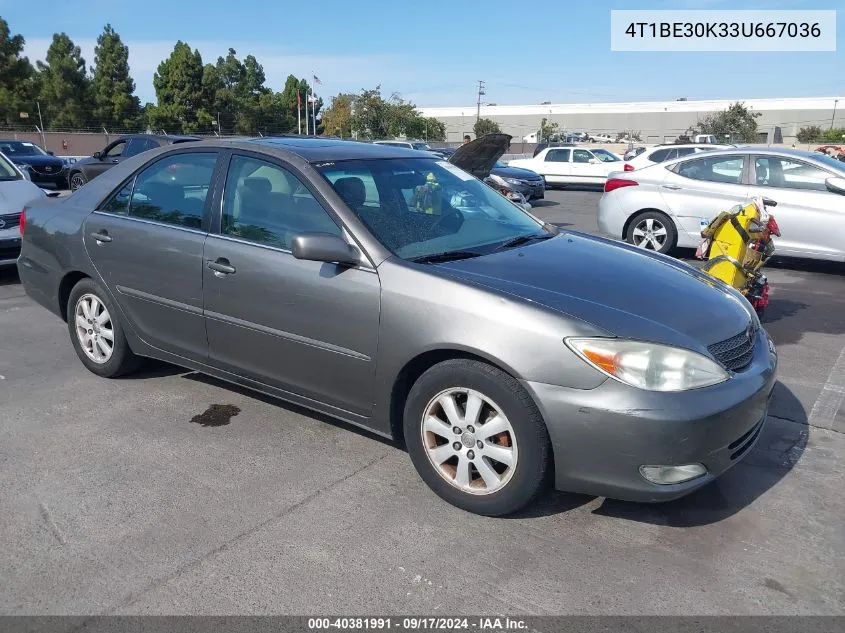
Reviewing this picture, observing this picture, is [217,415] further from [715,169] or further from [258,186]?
[715,169]

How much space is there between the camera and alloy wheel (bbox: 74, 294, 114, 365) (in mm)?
4848

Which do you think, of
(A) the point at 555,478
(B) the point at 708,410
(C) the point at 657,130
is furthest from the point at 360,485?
(C) the point at 657,130

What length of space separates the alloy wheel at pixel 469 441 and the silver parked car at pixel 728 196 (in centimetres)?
647

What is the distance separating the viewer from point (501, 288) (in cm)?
321

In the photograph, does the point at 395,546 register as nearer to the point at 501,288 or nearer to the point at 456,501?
the point at 456,501

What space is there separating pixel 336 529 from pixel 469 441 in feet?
2.27

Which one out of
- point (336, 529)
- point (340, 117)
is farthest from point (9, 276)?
point (340, 117)

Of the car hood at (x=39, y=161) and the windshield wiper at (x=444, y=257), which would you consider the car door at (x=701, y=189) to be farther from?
the car hood at (x=39, y=161)

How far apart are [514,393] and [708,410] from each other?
772 millimetres

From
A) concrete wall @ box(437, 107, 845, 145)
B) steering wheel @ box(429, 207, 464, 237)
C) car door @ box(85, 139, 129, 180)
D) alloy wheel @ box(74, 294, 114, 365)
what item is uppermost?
concrete wall @ box(437, 107, 845, 145)

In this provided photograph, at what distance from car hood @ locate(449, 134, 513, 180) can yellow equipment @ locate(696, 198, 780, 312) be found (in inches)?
203

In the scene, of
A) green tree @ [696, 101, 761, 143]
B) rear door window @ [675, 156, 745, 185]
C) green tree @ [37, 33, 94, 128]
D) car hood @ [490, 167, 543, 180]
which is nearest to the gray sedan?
rear door window @ [675, 156, 745, 185]

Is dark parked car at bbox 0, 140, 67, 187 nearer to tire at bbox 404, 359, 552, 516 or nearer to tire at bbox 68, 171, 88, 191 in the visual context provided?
tire at bbox 68, 171, 88, 191

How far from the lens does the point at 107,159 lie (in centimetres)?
1703
